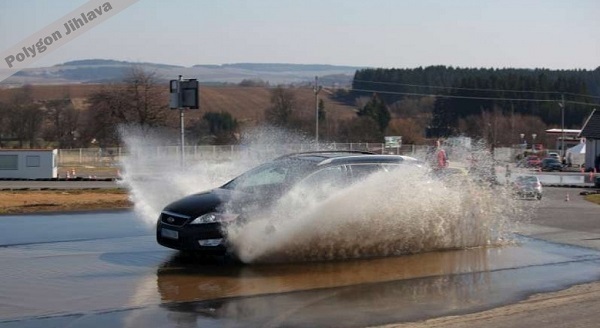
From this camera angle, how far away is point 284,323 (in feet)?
24.8

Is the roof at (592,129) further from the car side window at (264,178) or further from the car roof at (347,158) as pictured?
the car side window at (264,178)

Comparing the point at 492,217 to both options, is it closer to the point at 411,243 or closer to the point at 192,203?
the point at 411,243

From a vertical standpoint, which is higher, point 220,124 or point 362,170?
point 220,124

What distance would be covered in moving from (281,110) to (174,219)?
2757 inches

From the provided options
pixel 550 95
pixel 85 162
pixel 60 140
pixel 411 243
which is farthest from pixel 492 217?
pixel 550 95

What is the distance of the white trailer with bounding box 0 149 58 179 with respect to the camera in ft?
149

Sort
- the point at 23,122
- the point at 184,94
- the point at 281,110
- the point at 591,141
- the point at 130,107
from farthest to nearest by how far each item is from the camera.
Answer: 1. the point at 281,110
2. the point at 23,122
3. the point at 591,141
4. the point at 130,107
5. the point at 184,94

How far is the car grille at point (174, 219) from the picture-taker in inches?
420

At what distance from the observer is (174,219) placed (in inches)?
426

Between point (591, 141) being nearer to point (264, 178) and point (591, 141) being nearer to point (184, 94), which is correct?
point (184, 94)

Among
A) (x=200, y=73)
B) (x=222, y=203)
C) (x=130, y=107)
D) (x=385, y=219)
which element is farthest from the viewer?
(x=200, y=73)

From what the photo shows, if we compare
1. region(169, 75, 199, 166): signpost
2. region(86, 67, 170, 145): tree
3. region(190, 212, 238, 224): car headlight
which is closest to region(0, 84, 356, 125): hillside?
region(86, 67, 170, 145): tree

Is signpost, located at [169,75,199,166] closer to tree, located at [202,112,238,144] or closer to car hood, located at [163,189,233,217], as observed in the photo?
car hood, located at [163,189,233,217]

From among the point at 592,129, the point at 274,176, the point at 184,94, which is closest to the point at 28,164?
the point at 184,94
